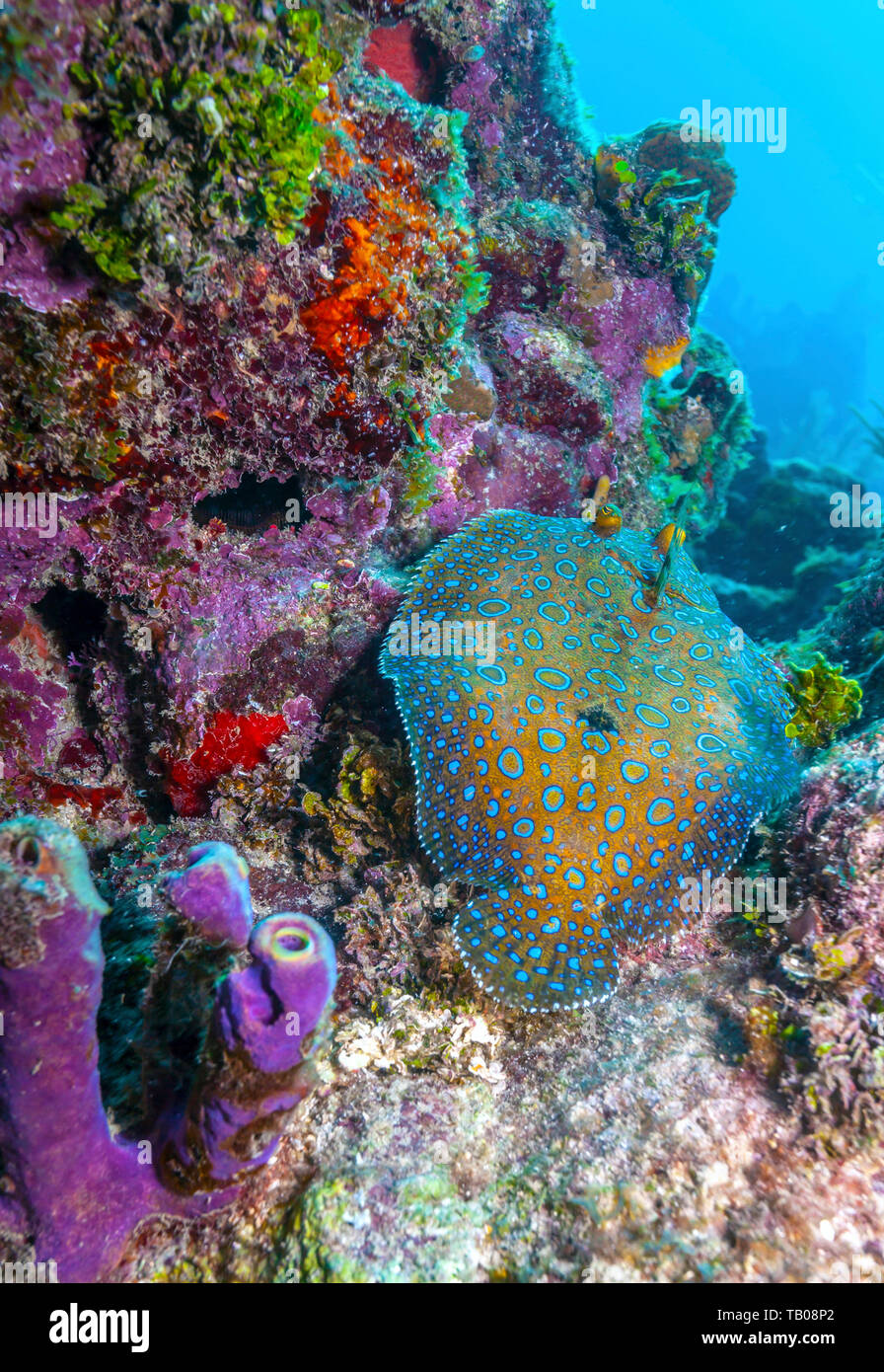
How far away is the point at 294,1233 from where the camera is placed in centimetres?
266

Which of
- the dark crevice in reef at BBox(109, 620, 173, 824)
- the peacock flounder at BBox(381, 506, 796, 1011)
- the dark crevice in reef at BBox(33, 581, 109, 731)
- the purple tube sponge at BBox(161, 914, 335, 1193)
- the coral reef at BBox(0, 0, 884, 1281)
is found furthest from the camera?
the dark crevice in reef at BBox(33, 581, 109, 731)

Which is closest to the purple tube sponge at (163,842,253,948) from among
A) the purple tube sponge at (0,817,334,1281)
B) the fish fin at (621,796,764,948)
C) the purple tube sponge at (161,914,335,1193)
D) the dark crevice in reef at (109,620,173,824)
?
the purple tube sponge at (0,817,334,1281)

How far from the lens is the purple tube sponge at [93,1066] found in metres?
2.11

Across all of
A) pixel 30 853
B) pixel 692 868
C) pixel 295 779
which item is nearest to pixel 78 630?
pixel 295 779

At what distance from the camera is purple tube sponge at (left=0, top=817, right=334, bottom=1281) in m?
2.11

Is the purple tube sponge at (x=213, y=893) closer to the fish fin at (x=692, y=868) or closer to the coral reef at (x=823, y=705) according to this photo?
the fish fin at (x=692, y=868)

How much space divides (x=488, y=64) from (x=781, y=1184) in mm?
13365

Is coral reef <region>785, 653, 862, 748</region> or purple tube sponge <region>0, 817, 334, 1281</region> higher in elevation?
coral reef <region>785, 653, 862, 748</region>

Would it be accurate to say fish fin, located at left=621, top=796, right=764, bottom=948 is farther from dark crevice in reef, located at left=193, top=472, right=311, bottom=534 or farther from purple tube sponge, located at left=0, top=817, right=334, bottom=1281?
dark crevice in reef, located at left=193, top=472, right=311, bottom=534

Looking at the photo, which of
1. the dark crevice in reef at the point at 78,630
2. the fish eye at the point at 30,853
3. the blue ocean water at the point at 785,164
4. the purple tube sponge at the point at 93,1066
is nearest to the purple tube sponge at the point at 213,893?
the purple tube sponge at the point at 93,1066

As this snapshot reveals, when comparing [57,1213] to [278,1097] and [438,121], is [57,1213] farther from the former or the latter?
[438,121]

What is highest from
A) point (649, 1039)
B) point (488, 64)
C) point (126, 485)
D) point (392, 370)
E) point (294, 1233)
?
point (488, 64)

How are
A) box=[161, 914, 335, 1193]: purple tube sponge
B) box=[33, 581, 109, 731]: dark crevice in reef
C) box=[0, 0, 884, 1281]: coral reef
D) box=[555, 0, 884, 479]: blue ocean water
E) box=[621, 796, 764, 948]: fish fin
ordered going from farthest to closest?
box=[555, 0, 884, 479]: blue ocean water → box=[33, 581, 109, 731]: dark crevice in reef → box=[621, 796, 764, 948]: fish fin → box=[0, 0, 884, 1281]: coral reef → box=[161, 914, 335, 1193]: purple tube sponge

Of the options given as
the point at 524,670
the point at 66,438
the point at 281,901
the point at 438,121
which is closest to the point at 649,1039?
the point at 524,670
